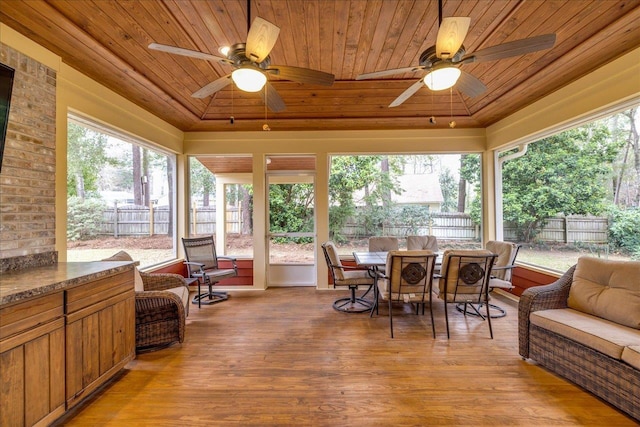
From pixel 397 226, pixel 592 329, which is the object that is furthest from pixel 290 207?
pixel 592 329

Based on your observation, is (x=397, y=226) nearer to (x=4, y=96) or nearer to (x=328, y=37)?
(x=328, y=37)

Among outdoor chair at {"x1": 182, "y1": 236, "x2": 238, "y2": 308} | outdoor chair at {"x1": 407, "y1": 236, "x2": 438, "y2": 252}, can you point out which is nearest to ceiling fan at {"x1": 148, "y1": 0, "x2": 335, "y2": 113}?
outdoor chair at {"x1": 182, "y1": 236, "x2": 238, "y2": 308}

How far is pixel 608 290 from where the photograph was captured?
2.33 m

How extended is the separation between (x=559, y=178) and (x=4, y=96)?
577cm

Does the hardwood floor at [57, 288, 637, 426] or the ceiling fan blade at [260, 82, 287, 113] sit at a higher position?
the ceiling fan blade at [260, 82, 287, 113]

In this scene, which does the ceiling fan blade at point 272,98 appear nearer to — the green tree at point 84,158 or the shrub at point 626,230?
the green tree at point 84,158

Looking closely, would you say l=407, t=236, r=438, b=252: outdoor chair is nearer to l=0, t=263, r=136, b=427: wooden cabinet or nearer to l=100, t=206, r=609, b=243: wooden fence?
l=100, t=206, r=609, b=243: wooden fence

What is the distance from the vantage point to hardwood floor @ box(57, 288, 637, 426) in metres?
1.84

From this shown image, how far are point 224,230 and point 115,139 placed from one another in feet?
7.28

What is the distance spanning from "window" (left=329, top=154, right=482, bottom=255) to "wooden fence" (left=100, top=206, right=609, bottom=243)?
0.02 metres

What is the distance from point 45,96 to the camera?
8.03 feet

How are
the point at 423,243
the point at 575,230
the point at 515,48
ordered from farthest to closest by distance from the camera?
the point at 423,243 → the point at 575,230 → the point at 515,48

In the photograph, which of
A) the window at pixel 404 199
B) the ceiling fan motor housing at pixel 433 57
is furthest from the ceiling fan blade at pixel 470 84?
the window at pixel 404 199

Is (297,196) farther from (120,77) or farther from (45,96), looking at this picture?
(45,96)
